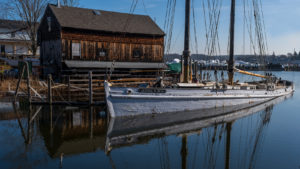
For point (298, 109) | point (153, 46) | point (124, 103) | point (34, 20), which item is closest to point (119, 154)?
point (124, 103)

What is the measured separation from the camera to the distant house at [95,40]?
28672mm

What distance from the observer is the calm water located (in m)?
11.5

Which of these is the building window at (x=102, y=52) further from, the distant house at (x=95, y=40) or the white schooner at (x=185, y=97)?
the white schooner at (x=185, y=97)

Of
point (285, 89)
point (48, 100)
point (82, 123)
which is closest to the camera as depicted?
point (82, 123)

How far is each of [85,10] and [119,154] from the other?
79.2 ft

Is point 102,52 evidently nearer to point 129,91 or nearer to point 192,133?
point 129,91

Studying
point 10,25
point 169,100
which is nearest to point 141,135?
point 169,100

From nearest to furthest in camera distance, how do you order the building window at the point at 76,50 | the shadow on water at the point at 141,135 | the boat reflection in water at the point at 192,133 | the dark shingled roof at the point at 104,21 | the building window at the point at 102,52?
the shadow on water at the point at 141,135
the boat reflection in water at the point at 192,133
the building window at the point at 76,50
the dark shingled roof at the point at 104,21
the building window at the point at 102,52

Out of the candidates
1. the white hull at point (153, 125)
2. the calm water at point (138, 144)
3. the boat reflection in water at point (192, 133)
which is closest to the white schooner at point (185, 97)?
the white hull at point (153, 125)

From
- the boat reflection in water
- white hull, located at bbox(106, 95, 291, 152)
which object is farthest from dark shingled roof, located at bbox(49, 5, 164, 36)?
the boat reflection in water

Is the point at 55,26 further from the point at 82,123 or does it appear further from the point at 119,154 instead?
the point at 119,154

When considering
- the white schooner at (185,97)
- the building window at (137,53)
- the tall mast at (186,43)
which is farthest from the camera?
the building window at (137,53)

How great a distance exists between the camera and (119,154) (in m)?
12.3

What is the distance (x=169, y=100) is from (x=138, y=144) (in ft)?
18.3
